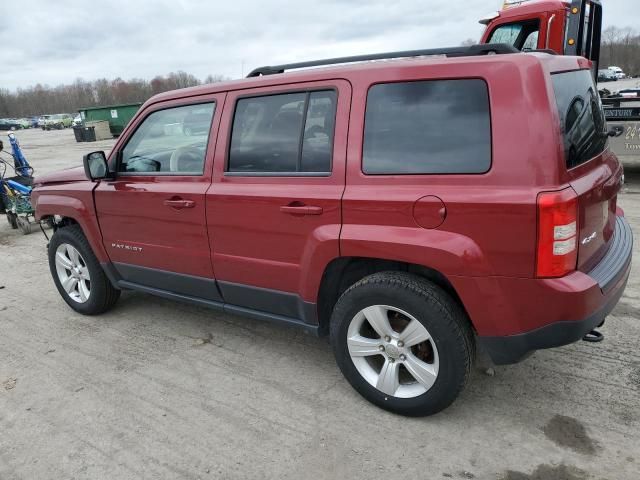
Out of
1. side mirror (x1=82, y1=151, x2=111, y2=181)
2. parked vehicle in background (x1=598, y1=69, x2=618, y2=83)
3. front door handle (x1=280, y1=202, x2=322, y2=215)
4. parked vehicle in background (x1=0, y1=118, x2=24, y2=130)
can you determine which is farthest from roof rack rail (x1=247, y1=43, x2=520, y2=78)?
parked vehicle in background (x1=0, y1=118, x2=24, y2=130)

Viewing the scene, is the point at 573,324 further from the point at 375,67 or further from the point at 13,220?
the point at 13,220

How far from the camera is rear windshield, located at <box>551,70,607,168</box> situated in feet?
7.68

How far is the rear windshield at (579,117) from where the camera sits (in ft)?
7.68

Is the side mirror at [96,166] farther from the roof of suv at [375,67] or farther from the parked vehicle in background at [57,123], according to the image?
the parked vehicle in background at [57,123]

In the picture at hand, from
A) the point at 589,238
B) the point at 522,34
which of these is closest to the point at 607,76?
the point at 522,34

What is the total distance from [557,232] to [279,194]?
4.83ft

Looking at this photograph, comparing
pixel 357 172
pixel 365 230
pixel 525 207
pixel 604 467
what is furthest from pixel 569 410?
pixel 357 172

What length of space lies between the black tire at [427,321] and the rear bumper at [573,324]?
5.5 inches

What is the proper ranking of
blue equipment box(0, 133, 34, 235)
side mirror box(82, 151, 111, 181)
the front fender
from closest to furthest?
side mirror box(82, 151, 111, 181) → the front fender → blue equipment box(0, 133, 34, 235)

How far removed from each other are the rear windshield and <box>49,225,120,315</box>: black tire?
3642mm

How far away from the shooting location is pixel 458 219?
237 centimetres

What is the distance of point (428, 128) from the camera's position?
8.19ft

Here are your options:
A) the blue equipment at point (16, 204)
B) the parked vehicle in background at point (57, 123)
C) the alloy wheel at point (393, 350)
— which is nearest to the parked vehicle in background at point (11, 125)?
the parked vehicle in background at point (57, 123)

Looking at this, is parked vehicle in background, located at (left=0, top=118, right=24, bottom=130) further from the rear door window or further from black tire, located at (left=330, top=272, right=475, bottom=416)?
black tire, located at (left=330, top=272, right=475, bottom=416)
